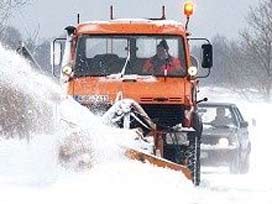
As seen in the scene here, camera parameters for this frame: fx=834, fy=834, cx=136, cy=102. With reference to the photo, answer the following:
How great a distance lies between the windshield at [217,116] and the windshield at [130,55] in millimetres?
4572

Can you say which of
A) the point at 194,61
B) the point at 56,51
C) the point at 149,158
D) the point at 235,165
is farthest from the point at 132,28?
the point at 235,165

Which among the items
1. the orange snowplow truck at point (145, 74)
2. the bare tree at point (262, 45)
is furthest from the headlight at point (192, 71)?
the bare tree at point (262, 45)

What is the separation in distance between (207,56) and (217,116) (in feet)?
16.0

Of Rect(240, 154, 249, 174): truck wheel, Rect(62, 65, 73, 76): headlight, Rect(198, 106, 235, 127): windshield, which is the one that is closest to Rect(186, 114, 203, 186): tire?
Rect(62, 65, 73, 76): headlight

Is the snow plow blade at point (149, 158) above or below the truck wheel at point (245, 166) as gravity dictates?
above

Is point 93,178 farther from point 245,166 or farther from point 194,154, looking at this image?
point 245,166

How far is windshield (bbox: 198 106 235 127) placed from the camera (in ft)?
51.8

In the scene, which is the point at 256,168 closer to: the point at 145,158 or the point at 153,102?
the point at 153,102

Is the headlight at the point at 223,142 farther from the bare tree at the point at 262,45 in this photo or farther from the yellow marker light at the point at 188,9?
the bare tree at the point at 262,45

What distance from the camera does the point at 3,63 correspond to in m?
9.46

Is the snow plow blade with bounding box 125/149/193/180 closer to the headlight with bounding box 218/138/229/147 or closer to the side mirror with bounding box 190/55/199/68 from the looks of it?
the side mirror with bounding box 190/55/199/68

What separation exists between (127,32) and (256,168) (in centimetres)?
645

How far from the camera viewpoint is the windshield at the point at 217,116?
621 inches

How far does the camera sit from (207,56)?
36.8 ft
